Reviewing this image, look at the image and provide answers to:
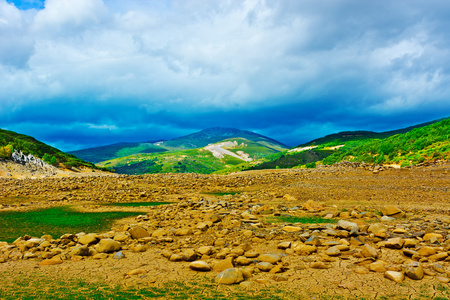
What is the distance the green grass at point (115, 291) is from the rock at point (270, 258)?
5.16ft

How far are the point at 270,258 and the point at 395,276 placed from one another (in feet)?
10.6

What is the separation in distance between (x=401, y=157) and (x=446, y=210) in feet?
99.4

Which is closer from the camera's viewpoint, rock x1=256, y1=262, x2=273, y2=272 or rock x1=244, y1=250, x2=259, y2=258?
rock x1=256, y1=262, x2=273, y2=272

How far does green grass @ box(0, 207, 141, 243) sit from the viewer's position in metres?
13.1

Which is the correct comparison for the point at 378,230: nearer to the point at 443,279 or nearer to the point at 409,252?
the point at 409,252

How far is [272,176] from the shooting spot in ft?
114

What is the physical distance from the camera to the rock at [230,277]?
6581mm

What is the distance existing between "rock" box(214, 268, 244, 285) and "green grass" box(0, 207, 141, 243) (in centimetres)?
937

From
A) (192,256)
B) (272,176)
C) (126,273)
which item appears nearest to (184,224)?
(192,256)

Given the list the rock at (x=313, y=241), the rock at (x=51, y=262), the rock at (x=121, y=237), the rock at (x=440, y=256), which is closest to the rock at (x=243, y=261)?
the rock at (x=313, y=241)

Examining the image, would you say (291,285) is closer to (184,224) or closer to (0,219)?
(184,224)

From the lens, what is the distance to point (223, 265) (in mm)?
7555

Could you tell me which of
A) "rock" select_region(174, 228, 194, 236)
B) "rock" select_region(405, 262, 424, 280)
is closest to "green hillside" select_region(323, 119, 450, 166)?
"rock" select_region(405, 262, 424, 280)

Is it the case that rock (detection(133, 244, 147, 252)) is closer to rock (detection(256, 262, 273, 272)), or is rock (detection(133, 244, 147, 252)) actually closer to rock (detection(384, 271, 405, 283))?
rock (detection(256, 262, 273, 272))
